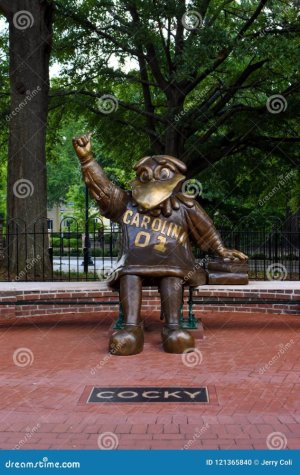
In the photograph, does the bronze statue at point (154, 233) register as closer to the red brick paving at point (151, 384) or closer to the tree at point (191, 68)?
the red brick paving at point (151, 384)

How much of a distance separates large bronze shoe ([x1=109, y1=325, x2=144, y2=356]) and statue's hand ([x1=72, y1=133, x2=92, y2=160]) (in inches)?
81.7

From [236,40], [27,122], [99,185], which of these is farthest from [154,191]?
[27,122]

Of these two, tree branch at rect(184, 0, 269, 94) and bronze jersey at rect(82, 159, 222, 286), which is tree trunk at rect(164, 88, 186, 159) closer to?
tree branch at rect(184, 0, 269, 94)

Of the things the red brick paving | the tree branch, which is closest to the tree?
the tree branch

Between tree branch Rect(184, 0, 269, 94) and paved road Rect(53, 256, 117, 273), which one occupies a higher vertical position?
tree branch Rect(184, 0, 269, 94)

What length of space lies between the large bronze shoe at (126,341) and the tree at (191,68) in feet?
19.0

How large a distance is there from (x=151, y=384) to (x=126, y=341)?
1032 mm

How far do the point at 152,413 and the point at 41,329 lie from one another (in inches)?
161

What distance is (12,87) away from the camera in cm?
1238

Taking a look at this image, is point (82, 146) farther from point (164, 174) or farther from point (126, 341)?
point (126, 341)

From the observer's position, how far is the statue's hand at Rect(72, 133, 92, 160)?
21.2 feet

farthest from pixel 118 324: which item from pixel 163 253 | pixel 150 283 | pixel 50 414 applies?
pixel 50 414

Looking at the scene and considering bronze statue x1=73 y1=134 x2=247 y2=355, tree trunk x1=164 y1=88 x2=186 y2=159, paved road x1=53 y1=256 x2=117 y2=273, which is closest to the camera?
bronze statue x1=73 y1=134 x2=247 y2=355

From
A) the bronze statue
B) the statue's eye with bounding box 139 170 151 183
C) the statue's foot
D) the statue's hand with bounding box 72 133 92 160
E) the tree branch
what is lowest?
the statue's foot
